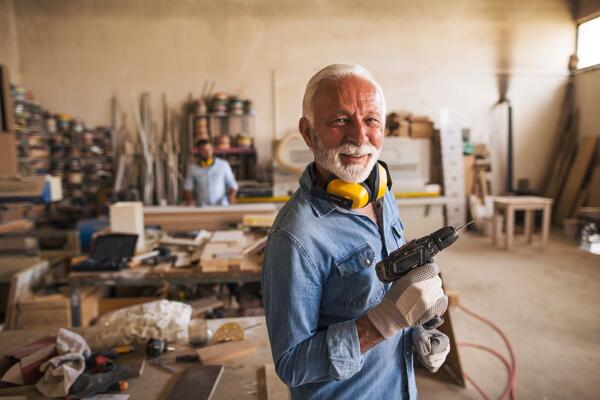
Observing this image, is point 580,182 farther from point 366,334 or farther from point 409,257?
point 366,334

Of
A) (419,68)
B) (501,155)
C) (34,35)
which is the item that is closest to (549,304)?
(501,155)

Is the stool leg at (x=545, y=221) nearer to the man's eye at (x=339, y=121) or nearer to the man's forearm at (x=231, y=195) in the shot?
the man's forearm at (x=231, y=195)

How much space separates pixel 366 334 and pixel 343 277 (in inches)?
5.8

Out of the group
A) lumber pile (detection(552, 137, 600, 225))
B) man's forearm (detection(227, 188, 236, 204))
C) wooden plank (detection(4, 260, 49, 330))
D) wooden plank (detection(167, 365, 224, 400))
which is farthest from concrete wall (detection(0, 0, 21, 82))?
lumber pile (detection(552, 137, 600, 225))

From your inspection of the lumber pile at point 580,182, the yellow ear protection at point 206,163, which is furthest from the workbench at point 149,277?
the lumber pile at point 580,182

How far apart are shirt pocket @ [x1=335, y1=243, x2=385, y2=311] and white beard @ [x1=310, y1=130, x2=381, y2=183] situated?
0.20m

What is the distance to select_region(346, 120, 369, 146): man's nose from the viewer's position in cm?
103

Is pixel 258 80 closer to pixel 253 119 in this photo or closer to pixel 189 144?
pixel 253 119

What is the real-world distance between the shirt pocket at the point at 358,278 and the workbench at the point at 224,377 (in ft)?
2.14

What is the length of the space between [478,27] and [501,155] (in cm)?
250

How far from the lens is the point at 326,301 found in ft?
3.32

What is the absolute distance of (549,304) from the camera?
12.7 ft

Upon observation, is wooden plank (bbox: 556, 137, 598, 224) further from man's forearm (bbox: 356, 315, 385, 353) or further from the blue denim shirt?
man's forearm (bbox: 356, 315, 385, 353)

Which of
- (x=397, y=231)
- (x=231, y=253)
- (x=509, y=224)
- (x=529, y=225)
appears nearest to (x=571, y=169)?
(x=529, y=225)
